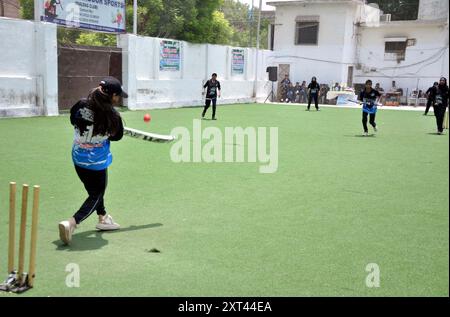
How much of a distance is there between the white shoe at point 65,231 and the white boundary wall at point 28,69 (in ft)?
40.0

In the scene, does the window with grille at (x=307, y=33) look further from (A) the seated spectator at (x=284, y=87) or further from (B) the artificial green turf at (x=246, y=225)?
(B) the artificial green turf at (x=246, y=225)

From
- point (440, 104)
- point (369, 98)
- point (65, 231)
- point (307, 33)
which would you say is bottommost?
point (65, 231)

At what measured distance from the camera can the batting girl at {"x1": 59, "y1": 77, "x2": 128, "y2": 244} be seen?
16.3 feet

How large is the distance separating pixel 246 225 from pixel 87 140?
6.30ft

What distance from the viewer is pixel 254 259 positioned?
15.0 feet

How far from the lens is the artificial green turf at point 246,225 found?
4059 millimetres

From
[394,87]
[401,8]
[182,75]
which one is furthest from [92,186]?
[401,8]

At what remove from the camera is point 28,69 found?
1636cm

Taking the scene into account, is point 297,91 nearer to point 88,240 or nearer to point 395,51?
point 395,51

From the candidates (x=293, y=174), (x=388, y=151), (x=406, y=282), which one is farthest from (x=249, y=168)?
(x=406, y=282)

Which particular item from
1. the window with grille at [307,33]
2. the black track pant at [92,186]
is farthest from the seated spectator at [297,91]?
the black track pant at [92,186]

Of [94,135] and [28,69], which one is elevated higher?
[28,69]

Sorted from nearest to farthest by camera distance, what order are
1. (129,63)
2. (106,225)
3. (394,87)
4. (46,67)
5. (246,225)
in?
(106,225)
(246,225)
(46,67)
(129,63)
(394,87)
